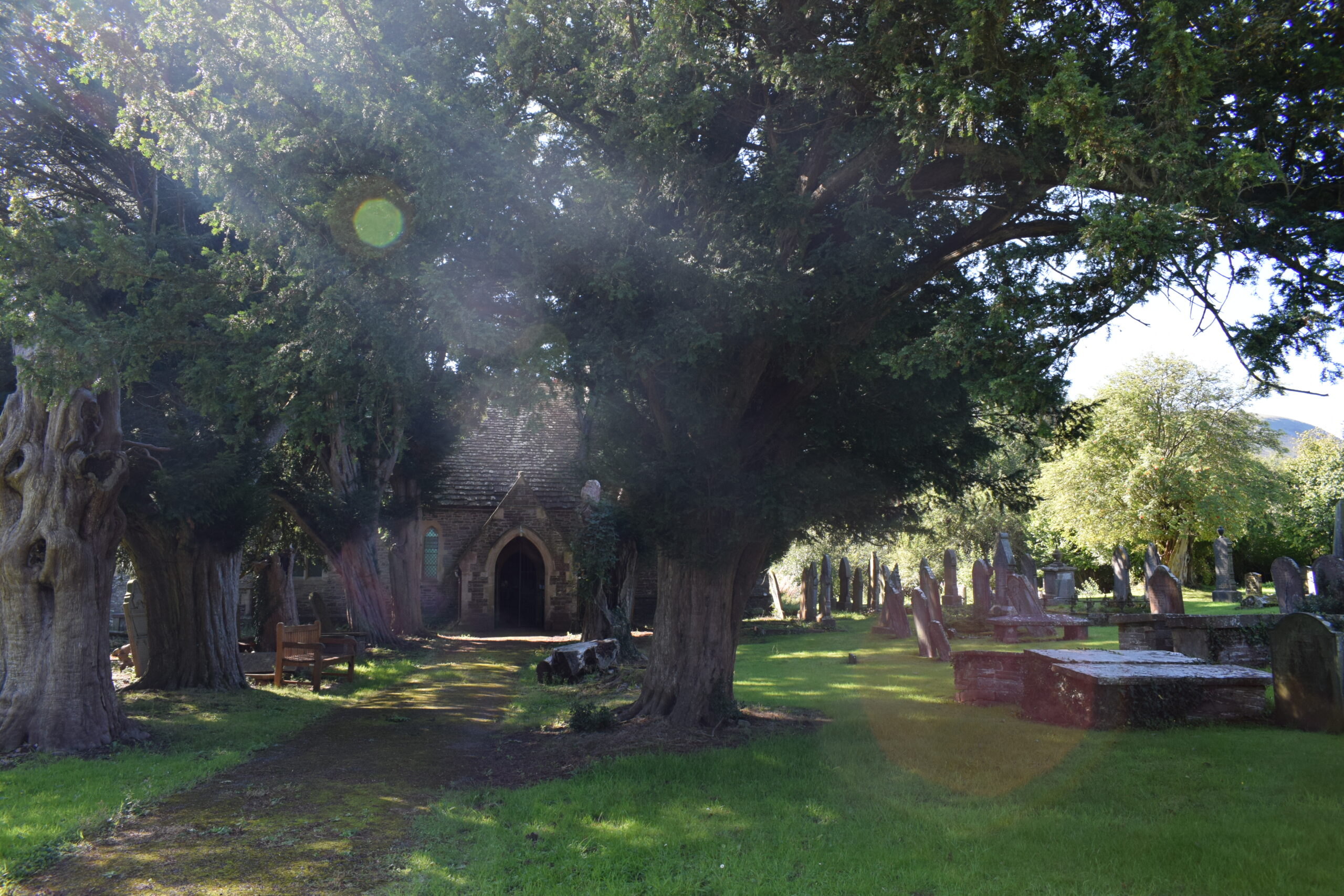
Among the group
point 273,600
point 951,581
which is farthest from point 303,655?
point 951,581

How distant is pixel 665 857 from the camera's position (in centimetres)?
564

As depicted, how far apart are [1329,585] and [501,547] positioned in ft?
67.3

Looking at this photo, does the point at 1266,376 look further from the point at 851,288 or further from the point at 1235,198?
the point at 851,288

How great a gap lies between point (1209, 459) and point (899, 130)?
30069 mm

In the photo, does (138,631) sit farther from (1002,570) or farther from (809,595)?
(1002,570)

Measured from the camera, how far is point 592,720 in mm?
10070

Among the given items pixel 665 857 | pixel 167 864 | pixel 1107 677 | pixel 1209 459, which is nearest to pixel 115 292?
pixel 167 864

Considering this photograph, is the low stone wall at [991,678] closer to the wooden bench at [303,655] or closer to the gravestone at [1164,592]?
the gravestone at [1164,592]

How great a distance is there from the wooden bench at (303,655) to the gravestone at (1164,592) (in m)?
14.5

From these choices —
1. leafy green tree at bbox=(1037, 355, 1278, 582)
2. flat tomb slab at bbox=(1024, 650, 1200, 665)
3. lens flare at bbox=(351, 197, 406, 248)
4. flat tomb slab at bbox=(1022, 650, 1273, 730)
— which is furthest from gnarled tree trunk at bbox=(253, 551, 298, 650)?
leafy green tree at bbox=(1037, 355, 1278, 582)

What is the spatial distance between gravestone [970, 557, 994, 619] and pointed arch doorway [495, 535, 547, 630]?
13.6m

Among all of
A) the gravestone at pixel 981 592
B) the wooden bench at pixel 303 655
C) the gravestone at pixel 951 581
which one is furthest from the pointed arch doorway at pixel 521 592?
the gravestone at pixel 981 592

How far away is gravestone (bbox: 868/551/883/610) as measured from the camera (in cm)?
3027

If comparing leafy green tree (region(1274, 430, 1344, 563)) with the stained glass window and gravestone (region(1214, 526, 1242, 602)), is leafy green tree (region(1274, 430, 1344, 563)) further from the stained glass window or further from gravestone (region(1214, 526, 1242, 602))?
the stained glass window
